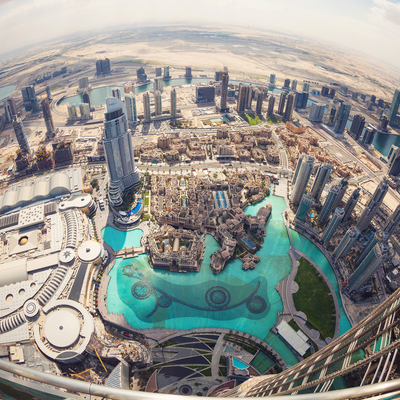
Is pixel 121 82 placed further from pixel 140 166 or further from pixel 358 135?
pixel 358 135

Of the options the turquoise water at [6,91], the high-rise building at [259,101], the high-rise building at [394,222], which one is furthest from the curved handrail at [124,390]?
the turquoise water at [6,91]

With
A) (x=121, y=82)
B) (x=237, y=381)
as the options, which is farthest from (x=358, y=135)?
(x=121, y=82)

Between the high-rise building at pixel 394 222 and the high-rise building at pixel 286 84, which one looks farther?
the high-rise building at pixel 286 84

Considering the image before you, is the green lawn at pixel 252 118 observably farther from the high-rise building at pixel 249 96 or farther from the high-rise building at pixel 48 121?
the high-rise building at pixel 48 121

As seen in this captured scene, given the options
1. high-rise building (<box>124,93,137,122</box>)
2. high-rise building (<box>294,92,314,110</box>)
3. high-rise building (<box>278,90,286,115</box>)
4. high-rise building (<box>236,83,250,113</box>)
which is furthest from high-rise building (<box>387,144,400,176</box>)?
high-rise building (<box>124,93,137,122</box>)

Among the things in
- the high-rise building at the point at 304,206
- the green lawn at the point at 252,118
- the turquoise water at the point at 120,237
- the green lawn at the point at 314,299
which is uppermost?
the high-rise building at the point at 304,206

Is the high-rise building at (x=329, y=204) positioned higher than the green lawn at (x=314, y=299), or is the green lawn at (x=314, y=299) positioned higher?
the high-rise building at (x=329, y=204)

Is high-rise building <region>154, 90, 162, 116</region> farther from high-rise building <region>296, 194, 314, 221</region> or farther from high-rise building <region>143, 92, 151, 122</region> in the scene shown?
high-rise building <region>296, 194, 314, 221</region>
